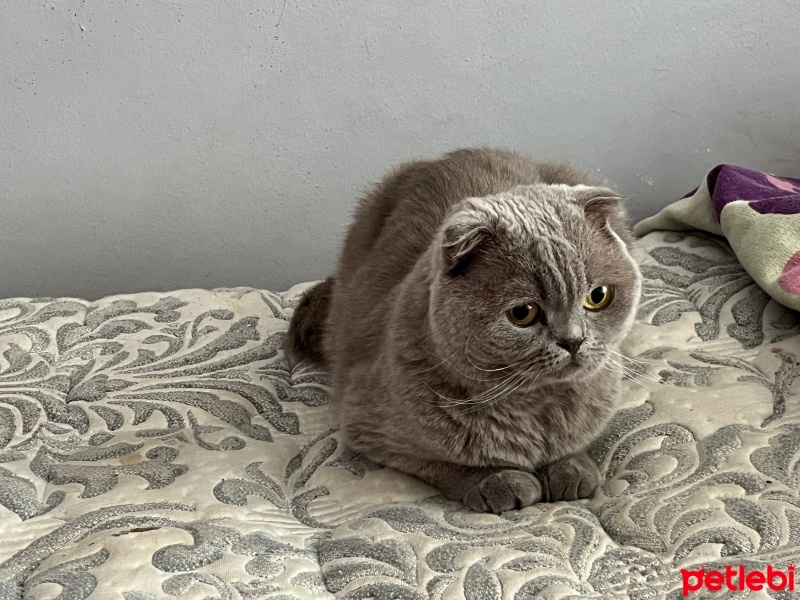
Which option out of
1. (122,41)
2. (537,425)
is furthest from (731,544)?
(122,41)

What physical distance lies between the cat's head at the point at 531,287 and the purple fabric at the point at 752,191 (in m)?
0.68

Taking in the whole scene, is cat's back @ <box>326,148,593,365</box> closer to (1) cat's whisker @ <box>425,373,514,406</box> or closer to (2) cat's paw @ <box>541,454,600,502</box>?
(1) cat's whisker @ <box>425,373,514,406</box>

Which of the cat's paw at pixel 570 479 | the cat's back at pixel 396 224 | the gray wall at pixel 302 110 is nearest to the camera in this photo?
the cat's paw at pixel 570 479

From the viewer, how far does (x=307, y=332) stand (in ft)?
5.20

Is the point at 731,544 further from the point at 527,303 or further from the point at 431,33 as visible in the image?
the point at 431,33

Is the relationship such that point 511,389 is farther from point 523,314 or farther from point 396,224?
point 396,224

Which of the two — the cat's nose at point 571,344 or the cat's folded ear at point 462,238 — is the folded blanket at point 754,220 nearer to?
the cat's nose at point 571,344

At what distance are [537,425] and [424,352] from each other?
20 cm

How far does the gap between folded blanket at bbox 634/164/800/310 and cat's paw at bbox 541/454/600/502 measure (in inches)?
21.6

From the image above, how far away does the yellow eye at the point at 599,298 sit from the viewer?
1.05 meters

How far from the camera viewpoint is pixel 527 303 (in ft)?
3.32

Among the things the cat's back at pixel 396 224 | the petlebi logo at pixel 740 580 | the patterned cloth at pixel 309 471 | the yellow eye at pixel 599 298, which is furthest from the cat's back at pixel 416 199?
the petlebi logo at pixel 740 580

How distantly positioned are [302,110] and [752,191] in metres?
1.03

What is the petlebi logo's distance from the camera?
2.74 ft
